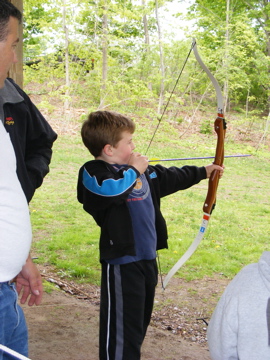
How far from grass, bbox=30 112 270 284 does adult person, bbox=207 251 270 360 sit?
2.82 m

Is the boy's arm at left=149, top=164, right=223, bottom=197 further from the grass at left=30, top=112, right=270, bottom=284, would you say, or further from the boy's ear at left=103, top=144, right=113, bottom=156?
the grass at left=30, top=112, right=270, bottom=284

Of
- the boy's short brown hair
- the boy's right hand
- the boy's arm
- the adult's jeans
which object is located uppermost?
the boy's short brown hair

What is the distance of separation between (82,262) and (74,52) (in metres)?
6.92

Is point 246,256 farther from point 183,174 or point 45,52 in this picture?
point 45,52

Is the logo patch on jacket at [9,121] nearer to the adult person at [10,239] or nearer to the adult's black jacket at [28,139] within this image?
the adult's black jacket at [28,139]

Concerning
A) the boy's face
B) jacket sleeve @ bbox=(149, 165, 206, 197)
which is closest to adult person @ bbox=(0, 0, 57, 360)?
the boy's face

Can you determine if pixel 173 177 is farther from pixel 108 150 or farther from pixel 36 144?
pixel 36 144

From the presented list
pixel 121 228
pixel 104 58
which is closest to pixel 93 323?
pixel 121 228

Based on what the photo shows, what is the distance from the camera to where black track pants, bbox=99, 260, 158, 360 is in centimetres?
184

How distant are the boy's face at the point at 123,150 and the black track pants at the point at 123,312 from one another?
431mm

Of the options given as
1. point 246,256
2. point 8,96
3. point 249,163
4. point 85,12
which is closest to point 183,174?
point 8,96

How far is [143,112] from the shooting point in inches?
413

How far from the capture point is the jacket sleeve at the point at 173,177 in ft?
6.91

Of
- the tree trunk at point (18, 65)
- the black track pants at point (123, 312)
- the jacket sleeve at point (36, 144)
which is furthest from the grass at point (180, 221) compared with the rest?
the jacket sleeve at point (36, 144)
